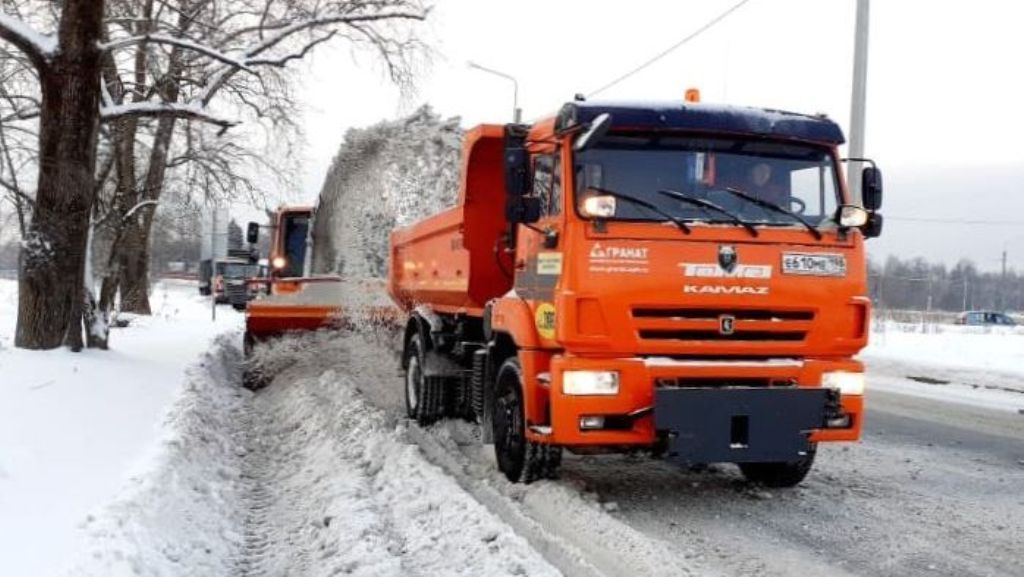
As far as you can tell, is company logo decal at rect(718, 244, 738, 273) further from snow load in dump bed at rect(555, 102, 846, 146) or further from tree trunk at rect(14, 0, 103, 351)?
tree trunk at rect(14, 0, 103, 351)

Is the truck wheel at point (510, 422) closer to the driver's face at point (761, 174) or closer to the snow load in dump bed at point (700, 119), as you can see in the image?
the snow load in dump bed at point (700, 119)

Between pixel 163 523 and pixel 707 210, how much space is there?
384cm

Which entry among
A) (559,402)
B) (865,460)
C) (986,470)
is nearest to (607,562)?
(559,402)

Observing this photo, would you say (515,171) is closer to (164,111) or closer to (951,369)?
(164,111)

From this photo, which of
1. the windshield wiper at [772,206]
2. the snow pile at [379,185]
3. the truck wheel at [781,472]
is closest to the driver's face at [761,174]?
the windshield wiper at [772,206]

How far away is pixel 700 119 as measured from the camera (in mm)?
6242

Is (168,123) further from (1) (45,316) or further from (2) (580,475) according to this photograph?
(2) (580,475)

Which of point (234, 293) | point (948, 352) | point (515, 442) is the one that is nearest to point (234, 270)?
point (234, 293)

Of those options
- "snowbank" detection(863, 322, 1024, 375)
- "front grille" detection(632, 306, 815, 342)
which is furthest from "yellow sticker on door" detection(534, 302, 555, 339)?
"snowbank" detection(863, 322, 1024, 375)

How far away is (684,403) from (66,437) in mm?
4389

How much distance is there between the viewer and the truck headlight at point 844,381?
6.26 m

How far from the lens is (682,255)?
5910 millimetres

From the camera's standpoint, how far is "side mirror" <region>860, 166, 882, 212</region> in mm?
6699

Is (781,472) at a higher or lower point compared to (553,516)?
higher
